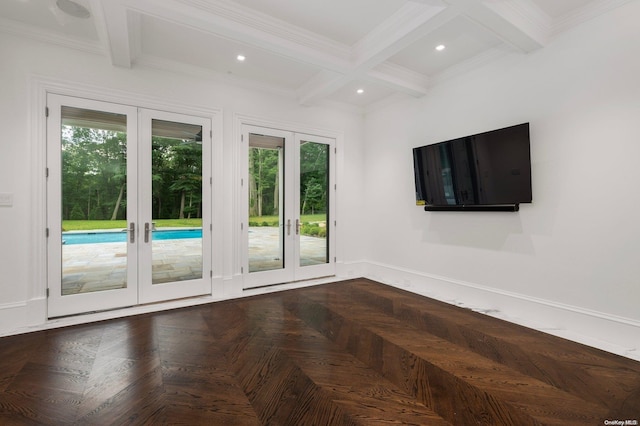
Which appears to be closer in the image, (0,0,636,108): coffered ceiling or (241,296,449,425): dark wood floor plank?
(241,296,449,425): dark wood floor plank

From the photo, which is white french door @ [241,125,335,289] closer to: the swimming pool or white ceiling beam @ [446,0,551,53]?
the swimming pool

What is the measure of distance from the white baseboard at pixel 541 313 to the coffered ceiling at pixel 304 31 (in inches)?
110

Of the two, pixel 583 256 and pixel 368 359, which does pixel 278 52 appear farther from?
pixel 583 256

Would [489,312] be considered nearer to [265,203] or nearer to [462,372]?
[462,372]

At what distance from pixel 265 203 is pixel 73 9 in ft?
9.66

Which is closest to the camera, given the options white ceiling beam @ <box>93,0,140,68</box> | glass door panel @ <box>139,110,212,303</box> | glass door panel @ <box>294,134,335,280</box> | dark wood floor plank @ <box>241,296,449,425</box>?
dark wood floor plank @ <box>241,296,449,425</box>

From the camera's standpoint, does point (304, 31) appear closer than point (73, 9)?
No

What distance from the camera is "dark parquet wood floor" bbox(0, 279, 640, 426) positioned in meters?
1.85

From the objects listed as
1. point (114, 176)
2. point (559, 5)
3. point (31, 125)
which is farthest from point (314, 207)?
point (559, 5)

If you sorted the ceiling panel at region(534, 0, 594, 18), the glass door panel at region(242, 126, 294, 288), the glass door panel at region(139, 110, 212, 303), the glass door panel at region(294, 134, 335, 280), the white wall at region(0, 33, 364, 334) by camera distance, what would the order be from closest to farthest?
the ceiling panel at region(534, 0, 594, 18)
the white wall at region(0, 33, 364, 334)
the glass door panel at region(139, 110, 212, 303)
the glass door panel at region(242, 126, 294, 288)
the glass door panel at region(294, 134, 335, 280)

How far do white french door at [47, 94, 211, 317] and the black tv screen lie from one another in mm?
3100

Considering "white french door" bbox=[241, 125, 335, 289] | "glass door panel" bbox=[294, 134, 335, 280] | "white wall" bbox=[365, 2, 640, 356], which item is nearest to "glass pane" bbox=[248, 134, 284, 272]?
"white french door" bbox=[241, 125, 335, 289]

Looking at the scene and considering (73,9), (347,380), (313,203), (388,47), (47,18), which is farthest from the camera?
(313,203)

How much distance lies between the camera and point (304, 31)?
10.7ft
